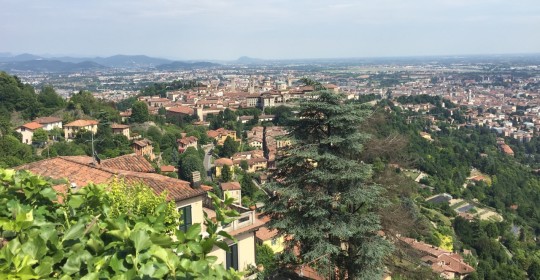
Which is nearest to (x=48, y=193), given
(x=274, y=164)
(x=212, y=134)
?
(x=274, y=164)

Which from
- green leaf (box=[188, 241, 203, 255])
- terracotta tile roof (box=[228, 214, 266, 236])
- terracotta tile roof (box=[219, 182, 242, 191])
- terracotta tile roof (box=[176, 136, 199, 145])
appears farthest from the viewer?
terracotta tile roof (box=[176, 136, 199, 145])

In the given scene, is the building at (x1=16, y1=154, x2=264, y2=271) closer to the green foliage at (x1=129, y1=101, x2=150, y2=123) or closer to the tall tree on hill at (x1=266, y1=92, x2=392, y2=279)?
the tall tree on hill at (x1=266, y1=92, x2=392, y2=279)

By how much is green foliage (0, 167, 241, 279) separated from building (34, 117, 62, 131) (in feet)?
145

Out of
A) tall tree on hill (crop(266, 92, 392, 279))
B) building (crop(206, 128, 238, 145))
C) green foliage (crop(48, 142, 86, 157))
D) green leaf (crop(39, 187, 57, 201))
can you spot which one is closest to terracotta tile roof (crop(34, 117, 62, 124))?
green foliage (crop(48, 142, 86, 157))

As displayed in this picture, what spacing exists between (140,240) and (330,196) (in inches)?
291

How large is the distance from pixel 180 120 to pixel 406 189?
61.5 m

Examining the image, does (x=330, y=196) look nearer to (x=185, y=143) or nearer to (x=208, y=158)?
(x=185, y=143)

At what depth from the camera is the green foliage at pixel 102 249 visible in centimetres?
160

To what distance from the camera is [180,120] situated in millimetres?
69188

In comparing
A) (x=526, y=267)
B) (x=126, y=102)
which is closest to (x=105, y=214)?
(x=526, y=267)

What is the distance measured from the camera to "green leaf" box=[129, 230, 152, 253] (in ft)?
5.49

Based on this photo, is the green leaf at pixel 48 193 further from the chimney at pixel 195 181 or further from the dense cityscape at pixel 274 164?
the chimney at pixel 195 181

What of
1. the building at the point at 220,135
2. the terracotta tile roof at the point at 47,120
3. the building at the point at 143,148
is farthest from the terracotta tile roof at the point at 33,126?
the building at the point at 220,135

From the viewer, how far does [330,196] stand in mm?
8844
